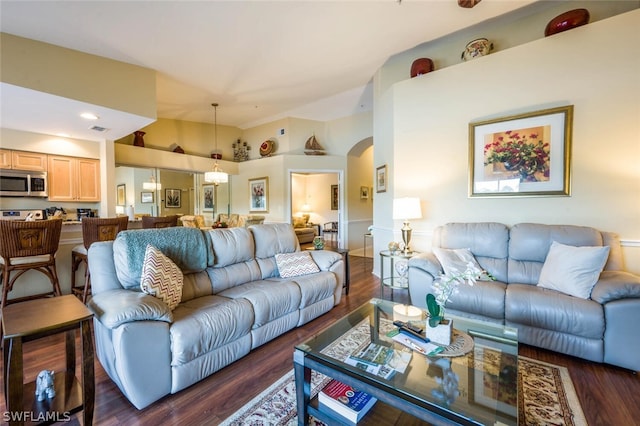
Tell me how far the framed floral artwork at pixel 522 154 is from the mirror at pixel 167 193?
19.9 ft

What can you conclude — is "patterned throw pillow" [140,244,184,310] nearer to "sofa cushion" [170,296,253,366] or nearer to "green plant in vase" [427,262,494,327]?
"sofa cushion" [170,296,253,366]

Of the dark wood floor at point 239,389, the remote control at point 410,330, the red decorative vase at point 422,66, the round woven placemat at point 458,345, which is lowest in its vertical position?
the dark wood floor at point 239,389

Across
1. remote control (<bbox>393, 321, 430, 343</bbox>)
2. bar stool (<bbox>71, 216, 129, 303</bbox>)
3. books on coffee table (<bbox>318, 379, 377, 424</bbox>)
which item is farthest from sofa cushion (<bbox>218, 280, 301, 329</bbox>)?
bar stool (<bbox>71, 216, 129, 303</bbox>)

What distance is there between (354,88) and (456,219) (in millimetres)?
3064

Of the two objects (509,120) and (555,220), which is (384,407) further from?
(509,120)

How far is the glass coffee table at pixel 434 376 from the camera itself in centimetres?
110

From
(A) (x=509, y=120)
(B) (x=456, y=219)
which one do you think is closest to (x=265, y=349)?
(B) (x=456, y=219)

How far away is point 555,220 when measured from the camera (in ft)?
9.31

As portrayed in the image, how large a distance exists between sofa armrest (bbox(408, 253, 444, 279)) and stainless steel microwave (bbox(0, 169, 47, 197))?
5.23 metres

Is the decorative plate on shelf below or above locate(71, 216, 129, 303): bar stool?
above

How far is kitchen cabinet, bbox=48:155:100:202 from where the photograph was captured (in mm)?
4016

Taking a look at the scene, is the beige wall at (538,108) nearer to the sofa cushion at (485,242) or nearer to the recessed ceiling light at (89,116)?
the sofa cushion at (485,242)

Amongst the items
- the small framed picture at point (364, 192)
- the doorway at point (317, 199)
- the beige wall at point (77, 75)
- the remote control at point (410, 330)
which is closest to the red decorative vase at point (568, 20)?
the remote control at point (410, 330)

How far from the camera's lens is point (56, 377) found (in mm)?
1544
